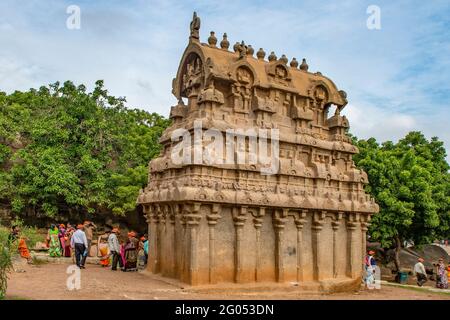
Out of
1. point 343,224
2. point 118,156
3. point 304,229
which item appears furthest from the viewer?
point 118,156

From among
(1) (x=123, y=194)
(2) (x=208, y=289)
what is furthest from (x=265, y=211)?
(1) (x=123, y=194)

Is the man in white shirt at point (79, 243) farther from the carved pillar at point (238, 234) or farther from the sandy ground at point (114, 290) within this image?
the carved pillar at point (238, 234)

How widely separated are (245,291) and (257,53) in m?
9.07

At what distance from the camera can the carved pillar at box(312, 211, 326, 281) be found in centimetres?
1522

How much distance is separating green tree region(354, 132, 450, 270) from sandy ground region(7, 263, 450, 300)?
8.61 metres

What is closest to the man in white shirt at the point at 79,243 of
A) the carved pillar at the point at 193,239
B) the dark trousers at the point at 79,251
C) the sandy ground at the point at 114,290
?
the dark trousers at the point at 79,251

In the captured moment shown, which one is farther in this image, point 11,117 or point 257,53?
point 11,117

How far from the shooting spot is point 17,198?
24984 mm

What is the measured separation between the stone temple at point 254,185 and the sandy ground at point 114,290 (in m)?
0.55

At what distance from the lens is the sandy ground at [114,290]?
36.4 ft

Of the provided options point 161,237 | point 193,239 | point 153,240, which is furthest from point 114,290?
point 153,240

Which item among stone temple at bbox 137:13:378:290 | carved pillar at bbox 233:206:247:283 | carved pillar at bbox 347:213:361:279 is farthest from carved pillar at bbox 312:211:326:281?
carved pillar at bbox 233:206:247:283

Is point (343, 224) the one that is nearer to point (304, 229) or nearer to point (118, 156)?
point (304, 229)

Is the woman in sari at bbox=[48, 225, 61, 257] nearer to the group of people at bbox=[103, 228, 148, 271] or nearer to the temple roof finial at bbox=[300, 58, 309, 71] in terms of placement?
the group of people at bbox=[103, 228, 148, 271]
